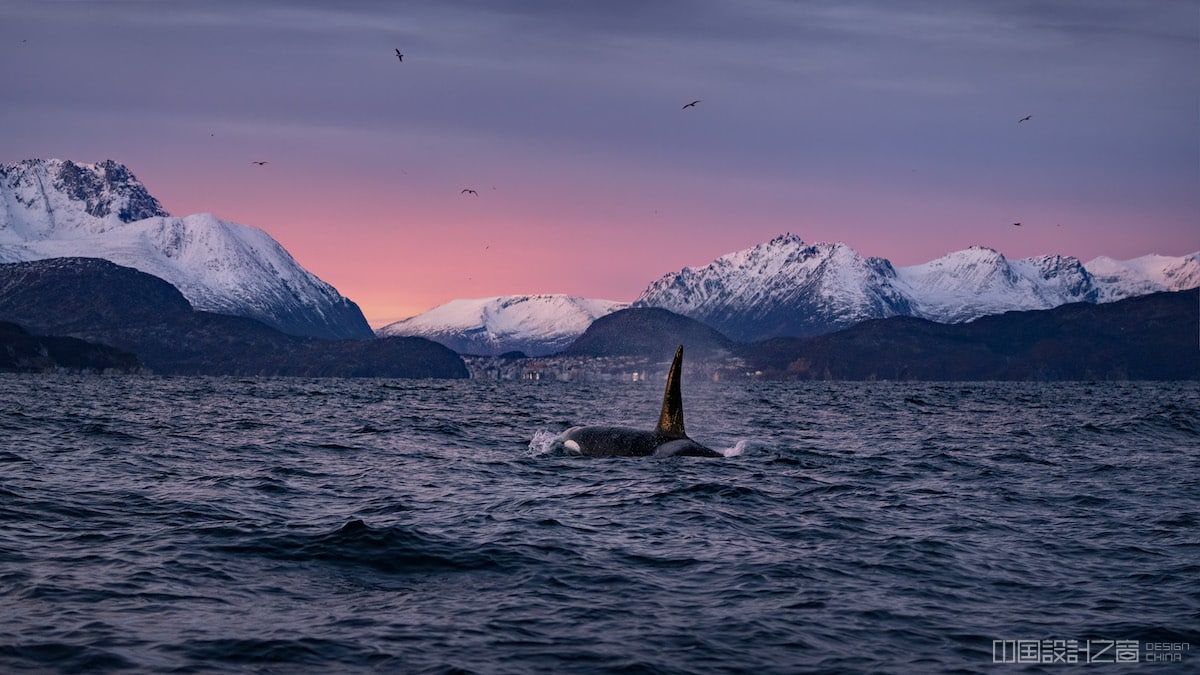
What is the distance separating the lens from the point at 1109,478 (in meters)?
33.4

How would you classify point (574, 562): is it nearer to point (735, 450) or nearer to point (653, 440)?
point (653, 440)

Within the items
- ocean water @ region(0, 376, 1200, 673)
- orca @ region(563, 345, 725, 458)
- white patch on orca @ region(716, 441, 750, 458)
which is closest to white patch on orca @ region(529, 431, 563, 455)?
orca @ region(563, 345, 725, 458)

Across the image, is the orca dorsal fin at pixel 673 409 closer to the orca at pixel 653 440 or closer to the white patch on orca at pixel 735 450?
the orca at pixel 653 440

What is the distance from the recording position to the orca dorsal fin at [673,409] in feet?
118

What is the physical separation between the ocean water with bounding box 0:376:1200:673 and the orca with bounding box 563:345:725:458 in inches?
38.0

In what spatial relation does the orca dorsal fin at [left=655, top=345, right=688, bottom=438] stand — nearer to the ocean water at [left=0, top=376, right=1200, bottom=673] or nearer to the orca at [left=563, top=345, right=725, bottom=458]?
the orca at [left=563, top=345, right=725, bottom=458]

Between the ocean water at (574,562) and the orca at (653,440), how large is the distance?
38.0 inches

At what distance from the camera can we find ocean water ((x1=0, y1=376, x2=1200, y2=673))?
44.2 ft

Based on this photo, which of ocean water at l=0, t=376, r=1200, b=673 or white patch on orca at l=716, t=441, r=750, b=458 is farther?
white patch on orca at l=716, t=441, r=750, b=458

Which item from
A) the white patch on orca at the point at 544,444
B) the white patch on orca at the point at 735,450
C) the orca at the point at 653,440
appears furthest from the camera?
the white patch on orca at the point at 735,450

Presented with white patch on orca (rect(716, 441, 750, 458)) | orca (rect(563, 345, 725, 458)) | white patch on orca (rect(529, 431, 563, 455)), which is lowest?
white patch on orca (rect(716, 441, 750, 458))

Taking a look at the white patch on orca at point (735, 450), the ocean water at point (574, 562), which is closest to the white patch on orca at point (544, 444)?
the ocean water at point (574, 562)

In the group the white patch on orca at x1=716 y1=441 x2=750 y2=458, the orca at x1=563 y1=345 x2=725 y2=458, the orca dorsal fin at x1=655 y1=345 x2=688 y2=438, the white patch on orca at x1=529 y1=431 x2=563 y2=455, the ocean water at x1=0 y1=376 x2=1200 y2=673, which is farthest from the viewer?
the white patch on orca at x1=716 y1=441 x2=750 y2=458

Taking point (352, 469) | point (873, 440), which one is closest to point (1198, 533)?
point (352, 469)
